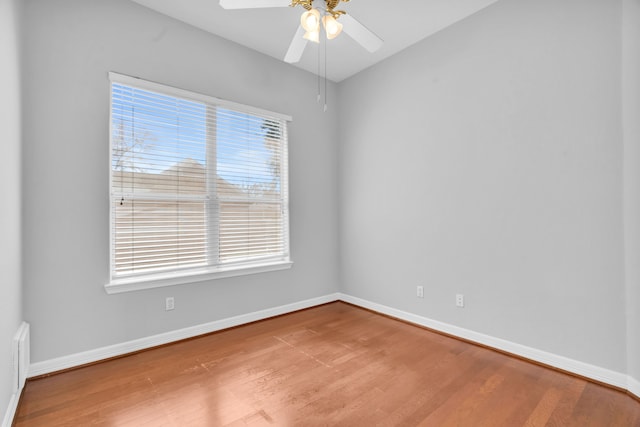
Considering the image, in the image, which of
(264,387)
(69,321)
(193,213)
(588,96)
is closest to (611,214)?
(588,96)

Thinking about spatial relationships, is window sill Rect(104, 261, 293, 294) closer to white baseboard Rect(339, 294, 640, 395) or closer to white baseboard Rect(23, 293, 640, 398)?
white baseboard Rect(23, 293, 640, 398)

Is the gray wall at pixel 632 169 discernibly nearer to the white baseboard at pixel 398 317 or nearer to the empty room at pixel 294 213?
the empty room at pixel 294 213

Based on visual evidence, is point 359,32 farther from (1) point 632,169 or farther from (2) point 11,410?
(2) point 11,410

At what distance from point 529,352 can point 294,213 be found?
2666 mm

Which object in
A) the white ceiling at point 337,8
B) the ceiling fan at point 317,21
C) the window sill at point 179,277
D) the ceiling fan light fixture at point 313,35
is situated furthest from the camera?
the white ceiling at point 337,8

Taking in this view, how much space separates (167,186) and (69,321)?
1297mm

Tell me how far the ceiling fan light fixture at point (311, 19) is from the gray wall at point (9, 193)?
164cm

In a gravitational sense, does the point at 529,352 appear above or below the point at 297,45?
below

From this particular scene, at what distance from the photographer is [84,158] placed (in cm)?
241

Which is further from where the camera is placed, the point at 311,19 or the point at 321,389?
the point at 321,389

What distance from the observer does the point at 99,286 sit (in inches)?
96.7

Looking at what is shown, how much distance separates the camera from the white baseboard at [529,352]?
208 cm

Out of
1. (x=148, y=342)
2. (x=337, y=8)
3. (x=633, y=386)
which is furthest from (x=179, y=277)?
(x=633, y=386)

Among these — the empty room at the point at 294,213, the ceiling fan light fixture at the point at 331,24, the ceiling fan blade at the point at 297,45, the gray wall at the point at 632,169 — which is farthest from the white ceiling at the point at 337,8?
the gray wall at the point at 632,169
